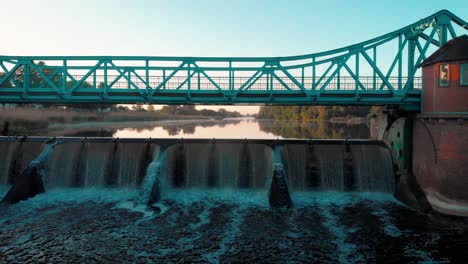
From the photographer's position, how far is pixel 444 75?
20.0 metres

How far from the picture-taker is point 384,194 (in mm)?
22391

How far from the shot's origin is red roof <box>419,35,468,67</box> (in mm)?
19281

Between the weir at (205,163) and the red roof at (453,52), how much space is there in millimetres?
6565

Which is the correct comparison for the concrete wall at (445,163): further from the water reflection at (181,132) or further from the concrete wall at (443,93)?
the water reflection at (181,132)

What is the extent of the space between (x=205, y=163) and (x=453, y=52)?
1545cm

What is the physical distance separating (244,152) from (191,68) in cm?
654

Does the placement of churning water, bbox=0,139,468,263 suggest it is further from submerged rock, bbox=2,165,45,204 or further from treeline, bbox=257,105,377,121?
treeline, bbox=257,105,377,121

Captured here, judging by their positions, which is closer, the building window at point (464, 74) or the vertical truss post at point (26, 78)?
the building window at point (464, 74)

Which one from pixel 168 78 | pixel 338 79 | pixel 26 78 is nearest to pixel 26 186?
pixel 26 78

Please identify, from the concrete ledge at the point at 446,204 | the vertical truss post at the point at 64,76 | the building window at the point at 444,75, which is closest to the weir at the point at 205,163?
the concrete ledge at the point at 446,204

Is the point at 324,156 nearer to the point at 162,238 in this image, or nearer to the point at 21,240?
the point at 162,238

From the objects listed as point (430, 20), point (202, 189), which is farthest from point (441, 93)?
point (202, 189)

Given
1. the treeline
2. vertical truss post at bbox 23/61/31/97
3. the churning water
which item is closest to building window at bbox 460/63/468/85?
the churning water

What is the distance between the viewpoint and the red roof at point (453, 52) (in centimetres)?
1928
